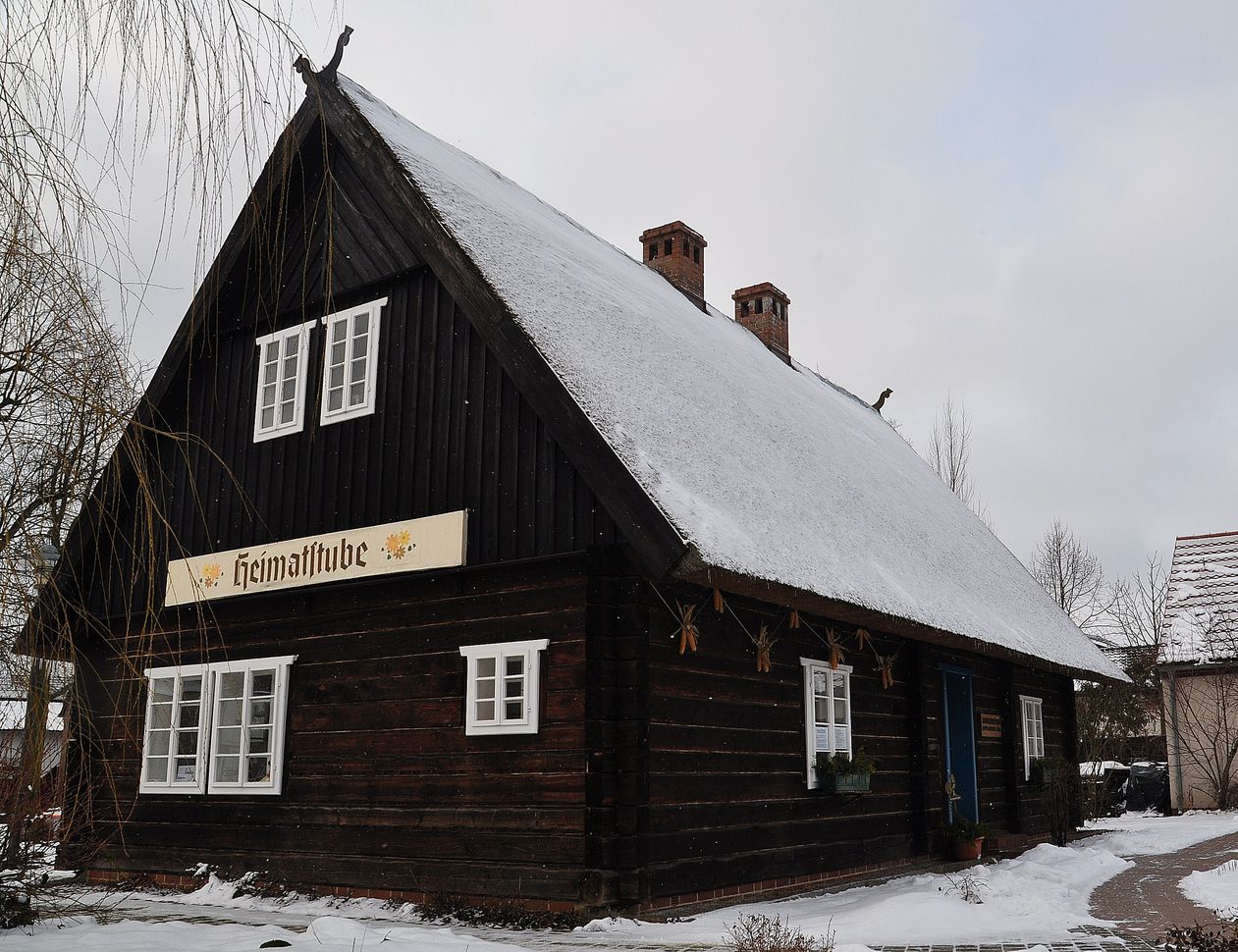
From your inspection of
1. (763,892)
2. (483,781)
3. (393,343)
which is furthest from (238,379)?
(763,892)

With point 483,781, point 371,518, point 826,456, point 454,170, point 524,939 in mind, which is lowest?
point 524,939

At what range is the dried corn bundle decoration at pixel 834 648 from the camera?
39.8ft

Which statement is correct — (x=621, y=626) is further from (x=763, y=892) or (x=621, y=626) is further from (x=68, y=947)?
(x=68, y=947)

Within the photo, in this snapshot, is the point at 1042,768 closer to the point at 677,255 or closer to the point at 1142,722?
the point at 677,255

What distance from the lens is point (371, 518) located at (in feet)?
37.3

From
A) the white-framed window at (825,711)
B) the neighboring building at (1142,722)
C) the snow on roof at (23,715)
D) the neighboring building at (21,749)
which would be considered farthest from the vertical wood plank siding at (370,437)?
the neighboring building at (1142,722)

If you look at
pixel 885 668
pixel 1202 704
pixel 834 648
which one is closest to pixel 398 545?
pixel 834 648

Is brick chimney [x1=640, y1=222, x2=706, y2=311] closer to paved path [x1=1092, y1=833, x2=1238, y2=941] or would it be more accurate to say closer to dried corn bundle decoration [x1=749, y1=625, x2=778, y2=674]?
dried corn bundle decoration [x1=749, y1=625, x2=778, y2=674]

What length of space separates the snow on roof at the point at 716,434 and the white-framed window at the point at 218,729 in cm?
441

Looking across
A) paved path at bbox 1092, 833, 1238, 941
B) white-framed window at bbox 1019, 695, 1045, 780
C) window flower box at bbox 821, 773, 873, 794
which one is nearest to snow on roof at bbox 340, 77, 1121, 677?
white-framed window at bbox 1019, 695, 1045, 780

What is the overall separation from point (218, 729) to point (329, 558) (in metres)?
2.34

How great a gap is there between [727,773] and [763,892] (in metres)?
1.21

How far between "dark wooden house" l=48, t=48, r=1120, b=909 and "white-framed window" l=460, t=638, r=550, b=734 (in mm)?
25

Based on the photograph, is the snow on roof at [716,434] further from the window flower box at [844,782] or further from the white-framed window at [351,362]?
the window flower box at [844,782]
